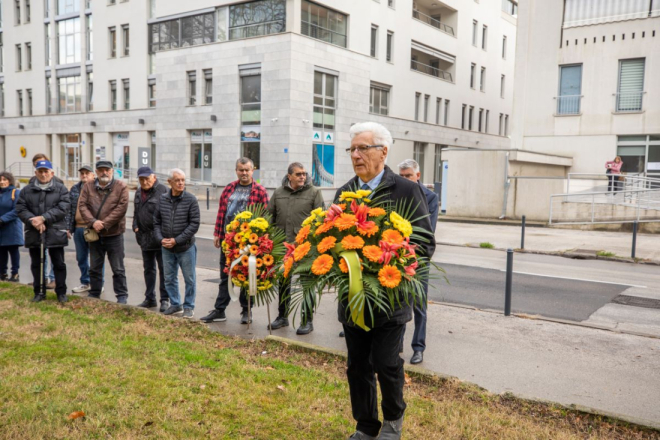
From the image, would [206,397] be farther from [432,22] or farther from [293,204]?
[432,22]

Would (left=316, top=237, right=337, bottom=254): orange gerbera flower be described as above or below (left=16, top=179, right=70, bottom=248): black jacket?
above

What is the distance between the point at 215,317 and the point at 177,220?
1.40 metres

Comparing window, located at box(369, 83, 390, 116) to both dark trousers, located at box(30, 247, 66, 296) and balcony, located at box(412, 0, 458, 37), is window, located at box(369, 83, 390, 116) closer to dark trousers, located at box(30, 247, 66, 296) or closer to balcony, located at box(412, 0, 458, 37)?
balcony, located at box(412, 0, 458, 37)

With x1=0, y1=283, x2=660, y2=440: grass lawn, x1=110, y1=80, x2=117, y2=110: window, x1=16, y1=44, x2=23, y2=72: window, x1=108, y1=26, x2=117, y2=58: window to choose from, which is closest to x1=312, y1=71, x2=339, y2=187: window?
x1=110, y1=80, x2=117, y2=110: window

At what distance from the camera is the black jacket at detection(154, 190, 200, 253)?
24.7 feet

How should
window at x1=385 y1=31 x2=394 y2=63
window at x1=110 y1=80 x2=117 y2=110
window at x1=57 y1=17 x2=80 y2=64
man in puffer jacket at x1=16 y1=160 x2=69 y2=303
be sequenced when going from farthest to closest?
window at x1=57 y1=17 x2=80 y2=64, window at x1=110 y1=80 x2=117 y2=110, window at x1=385 y1=31 x2=394 y2=63, man in puffer jacket at x1=16 y1=160 x2=69 y2=303

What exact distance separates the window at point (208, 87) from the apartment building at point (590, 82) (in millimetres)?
17882

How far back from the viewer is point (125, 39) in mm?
39969

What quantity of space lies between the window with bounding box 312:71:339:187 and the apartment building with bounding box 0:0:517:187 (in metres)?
0.09

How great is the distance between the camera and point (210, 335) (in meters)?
6.55

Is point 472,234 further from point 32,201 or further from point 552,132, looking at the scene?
point 32,201

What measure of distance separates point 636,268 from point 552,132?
15.2 m

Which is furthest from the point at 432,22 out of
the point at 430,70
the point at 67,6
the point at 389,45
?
the point at 67,6

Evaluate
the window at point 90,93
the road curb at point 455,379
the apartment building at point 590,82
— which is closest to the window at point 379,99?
the apartment building at point 590,82
